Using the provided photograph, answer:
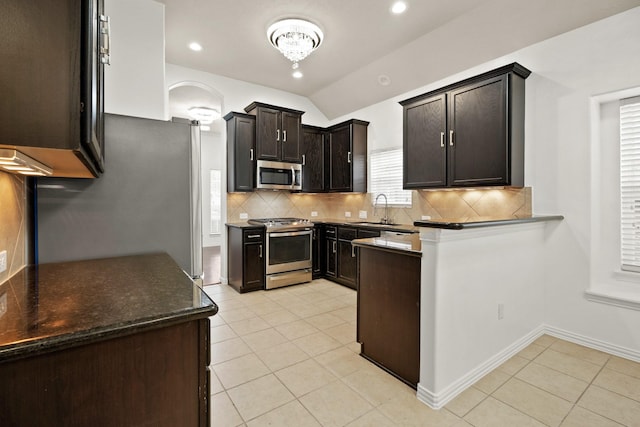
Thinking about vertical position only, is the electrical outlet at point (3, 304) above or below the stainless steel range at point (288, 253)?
above

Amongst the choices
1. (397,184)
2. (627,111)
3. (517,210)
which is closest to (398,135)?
(397,184)

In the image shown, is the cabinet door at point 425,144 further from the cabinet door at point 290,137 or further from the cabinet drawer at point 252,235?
the cabinet drawer at point 252,235

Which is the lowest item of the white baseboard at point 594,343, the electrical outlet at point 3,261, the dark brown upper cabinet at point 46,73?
the white baseboard at point 594,343

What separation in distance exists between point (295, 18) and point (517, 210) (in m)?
3.05

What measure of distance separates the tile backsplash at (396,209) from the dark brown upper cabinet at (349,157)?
0.36 m

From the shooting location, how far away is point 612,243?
2.69m

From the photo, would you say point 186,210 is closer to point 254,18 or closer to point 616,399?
point 254,18

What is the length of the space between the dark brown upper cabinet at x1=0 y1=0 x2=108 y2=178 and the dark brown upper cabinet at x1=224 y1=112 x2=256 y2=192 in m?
3.70

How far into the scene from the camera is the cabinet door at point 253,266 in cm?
416

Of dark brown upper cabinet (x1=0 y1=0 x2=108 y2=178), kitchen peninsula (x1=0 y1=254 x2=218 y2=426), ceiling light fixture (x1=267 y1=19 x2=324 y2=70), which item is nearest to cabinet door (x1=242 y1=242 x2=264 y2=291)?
→ ceiling light fixture (x1=267 y1=19 x2=324 y2=70)

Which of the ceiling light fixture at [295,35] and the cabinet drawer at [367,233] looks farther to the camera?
the cabinet drawer at [367,233]

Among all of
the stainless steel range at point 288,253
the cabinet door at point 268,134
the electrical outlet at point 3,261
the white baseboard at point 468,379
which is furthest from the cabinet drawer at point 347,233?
the electrical outlet at point 3,261

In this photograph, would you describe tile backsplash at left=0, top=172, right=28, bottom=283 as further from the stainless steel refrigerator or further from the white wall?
the white wall

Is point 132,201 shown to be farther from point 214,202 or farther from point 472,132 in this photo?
point 214,202
